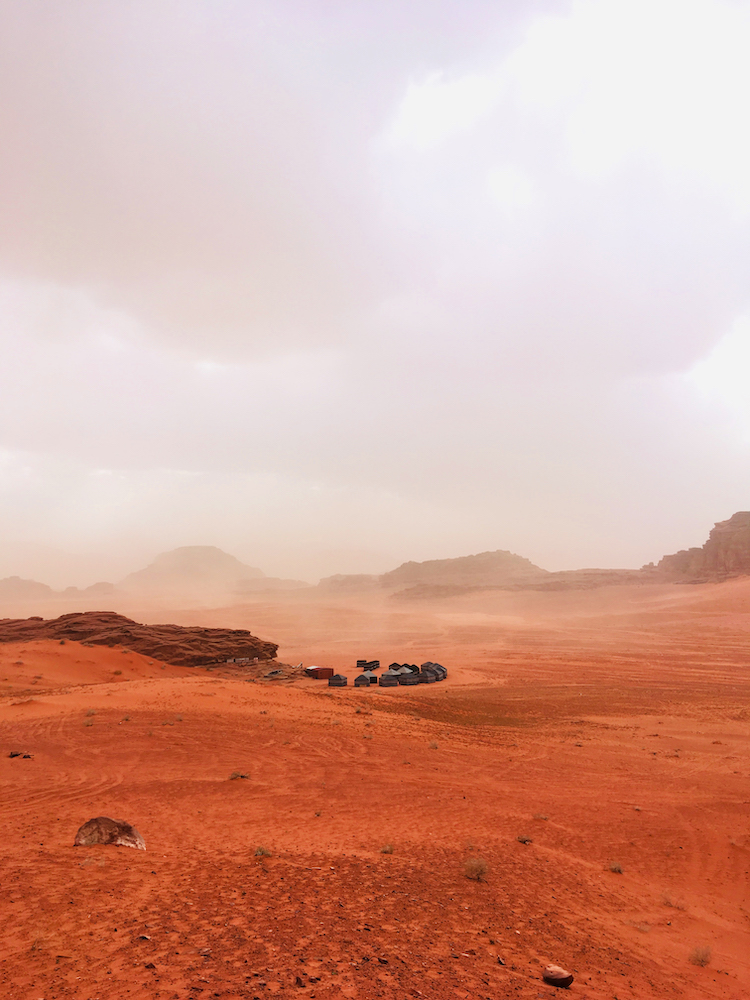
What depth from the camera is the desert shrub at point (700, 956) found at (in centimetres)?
671

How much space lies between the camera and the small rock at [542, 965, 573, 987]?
5.46m

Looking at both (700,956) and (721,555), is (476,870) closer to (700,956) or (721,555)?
(700,956)

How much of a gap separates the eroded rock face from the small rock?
5.96 metres

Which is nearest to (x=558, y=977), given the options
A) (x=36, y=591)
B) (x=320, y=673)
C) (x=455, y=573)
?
(x=320, y=673)

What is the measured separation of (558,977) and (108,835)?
6.60m

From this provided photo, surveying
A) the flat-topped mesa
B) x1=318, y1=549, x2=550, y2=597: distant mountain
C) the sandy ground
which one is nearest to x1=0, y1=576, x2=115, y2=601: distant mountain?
x1=318, y1=549, x2=550, y2=597: distant mountain

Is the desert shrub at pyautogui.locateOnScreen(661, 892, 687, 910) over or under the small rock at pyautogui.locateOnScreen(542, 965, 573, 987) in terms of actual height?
under

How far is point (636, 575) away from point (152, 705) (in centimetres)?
11025

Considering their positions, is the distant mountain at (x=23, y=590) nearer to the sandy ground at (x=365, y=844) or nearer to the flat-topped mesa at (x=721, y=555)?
the sandy ground at (x=365, y=844)

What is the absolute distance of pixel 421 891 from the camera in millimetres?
7324

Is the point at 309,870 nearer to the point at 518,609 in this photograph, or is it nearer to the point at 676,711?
the point at 676,711

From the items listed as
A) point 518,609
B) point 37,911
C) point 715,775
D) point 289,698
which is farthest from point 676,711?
point 518,609

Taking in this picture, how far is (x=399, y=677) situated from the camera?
33250mm

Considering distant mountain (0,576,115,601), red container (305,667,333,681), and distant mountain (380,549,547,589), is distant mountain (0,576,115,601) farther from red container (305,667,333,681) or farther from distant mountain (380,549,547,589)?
red container (305,667,333,681)
